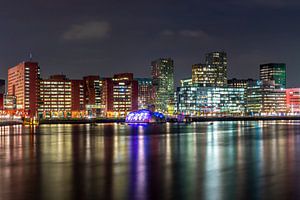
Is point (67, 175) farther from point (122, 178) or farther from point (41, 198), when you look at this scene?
point (41, 198)

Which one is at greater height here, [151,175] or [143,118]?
[143,118]

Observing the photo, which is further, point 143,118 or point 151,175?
point 143,118

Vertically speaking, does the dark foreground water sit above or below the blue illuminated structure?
below

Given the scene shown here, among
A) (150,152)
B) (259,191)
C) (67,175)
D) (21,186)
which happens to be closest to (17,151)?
(150,152)

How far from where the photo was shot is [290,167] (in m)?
31.3

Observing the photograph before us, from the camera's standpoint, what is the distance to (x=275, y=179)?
26031 mm

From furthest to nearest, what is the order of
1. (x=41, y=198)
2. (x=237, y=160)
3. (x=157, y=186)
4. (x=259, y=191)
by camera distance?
(x=237, y=160)
(x=157, y=186)
(x=259, y=191)
(x=41, y=198)

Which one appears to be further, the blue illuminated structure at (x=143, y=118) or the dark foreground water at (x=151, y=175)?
the blue illuminated structure at (x=143, y=118)

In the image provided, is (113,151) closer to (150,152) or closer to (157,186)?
(150,152)

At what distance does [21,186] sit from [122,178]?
5.50 m

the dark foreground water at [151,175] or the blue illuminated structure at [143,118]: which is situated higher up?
the blue illuminated structure at [143,118]

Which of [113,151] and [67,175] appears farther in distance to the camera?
[113,151]

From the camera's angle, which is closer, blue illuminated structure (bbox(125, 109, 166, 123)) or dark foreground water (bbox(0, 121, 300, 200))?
dark foreground water (bbox(0, 121, 300, 200))

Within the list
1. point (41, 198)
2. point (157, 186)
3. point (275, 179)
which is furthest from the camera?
point (275, 179)
